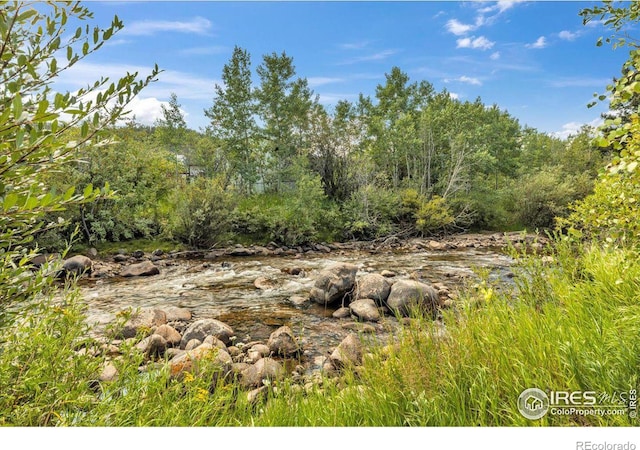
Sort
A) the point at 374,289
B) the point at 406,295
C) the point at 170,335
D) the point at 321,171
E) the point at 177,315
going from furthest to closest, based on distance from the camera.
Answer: the point at 321,171
the point at 374,289
the point at 406,295
the point at 177,315
the point at 170,335

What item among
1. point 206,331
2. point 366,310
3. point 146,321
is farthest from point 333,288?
point 146,321

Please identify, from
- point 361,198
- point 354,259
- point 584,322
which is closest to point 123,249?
point 354,259

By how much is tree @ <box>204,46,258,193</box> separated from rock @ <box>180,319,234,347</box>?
686 inches

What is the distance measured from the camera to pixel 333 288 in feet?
26.2

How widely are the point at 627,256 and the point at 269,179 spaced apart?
2228 centimetres

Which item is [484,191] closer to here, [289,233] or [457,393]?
[289,233]

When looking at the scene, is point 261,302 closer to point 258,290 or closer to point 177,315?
point 258,290

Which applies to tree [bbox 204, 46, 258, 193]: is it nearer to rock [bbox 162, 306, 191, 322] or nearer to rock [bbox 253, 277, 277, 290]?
Answer: rock [bbox 253, 277, 277, 290]

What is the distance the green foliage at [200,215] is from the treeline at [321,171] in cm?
7

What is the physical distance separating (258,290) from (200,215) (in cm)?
615

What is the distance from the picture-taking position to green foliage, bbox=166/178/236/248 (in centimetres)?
1387

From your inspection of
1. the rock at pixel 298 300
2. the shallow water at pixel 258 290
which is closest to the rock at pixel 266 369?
the shallow water at pixel 258 290

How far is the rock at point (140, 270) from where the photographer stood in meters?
10.4
